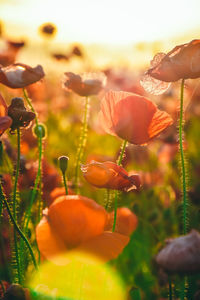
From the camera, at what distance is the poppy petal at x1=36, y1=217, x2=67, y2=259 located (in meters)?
0.76

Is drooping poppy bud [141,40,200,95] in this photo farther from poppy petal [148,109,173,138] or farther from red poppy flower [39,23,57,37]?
red poppy flower [39,23,57,37]

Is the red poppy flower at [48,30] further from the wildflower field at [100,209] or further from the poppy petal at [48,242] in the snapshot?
the poppy petal at [48,242]

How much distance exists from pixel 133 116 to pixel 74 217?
11.7 inches

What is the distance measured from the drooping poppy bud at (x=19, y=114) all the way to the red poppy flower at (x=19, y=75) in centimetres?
8

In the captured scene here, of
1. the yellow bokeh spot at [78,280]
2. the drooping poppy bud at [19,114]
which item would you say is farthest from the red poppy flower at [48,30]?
the drooping poppy bud at [19,114]

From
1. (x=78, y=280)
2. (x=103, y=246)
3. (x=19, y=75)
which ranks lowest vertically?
(x=78, y=280)

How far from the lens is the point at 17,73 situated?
107cm

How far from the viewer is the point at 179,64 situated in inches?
35.3

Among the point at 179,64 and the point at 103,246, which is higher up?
the point at 179,64

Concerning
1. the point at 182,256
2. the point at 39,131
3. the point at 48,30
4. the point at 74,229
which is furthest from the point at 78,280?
the point at 48,30

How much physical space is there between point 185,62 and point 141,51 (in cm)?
316

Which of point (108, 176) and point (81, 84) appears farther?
point (81, 84)

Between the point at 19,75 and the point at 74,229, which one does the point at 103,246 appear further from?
the point at 19,75

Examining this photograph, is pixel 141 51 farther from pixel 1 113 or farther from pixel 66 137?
pixel 1 113
